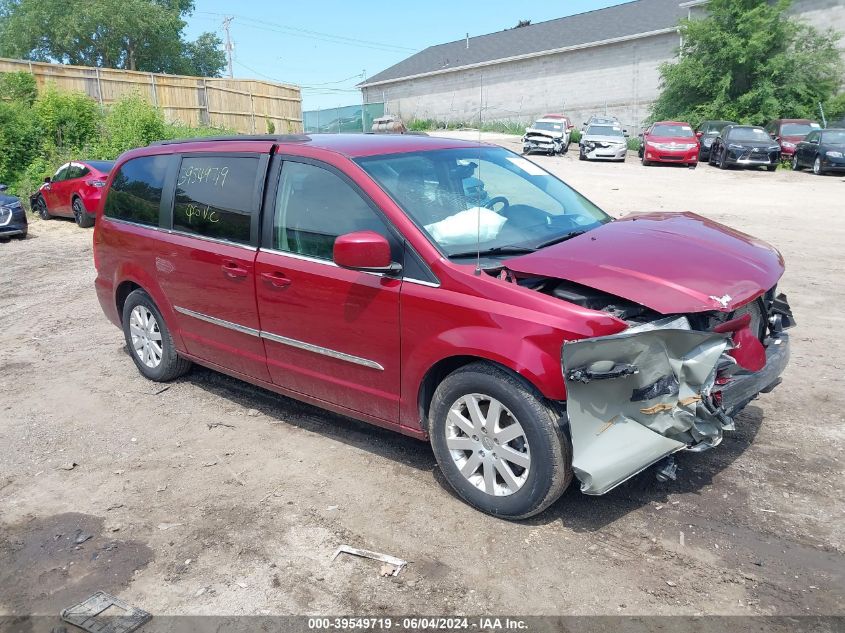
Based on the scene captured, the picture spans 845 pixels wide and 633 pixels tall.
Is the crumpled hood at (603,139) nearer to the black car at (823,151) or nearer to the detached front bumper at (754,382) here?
the black car at (823,151)

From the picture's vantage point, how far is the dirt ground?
10.5 ft

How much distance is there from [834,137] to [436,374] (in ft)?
71.8

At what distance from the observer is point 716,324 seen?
3699 mm

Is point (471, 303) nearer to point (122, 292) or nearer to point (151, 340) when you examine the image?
point (151, 340)

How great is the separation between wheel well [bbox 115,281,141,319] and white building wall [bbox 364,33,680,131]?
32418 millimetres

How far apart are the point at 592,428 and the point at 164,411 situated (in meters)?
3.45

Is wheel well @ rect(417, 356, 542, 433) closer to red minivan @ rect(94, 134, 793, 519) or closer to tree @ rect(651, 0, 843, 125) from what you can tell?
red minivan @ rect(94, 134, 793, 519)

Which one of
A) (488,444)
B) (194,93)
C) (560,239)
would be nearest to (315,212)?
(560,239)

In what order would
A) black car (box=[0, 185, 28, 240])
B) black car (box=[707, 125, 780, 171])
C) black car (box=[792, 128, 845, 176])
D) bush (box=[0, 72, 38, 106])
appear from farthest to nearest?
bush (box=[0, 72, 38, 106]) < black car (box=[707, 125, 780, 171]) < black car (box=[792, 128, 845, 176]) < black car (box=[0, 185, 28, 240])

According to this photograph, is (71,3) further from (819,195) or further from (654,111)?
(819,195)

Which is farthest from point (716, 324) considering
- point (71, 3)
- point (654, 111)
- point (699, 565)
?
point (71, 3)

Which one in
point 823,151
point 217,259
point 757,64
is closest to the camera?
point 217,259

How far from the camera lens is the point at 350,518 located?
152 inches

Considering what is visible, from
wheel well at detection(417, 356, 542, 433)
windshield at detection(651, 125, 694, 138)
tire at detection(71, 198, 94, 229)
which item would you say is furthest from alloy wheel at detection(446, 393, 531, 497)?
windshield at detection(651, 125, 694, 138)
